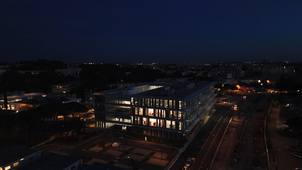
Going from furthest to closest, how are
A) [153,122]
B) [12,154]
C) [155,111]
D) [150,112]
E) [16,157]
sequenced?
[150,112]
[153,122]
[155,111]
[12,154]
[16,157]

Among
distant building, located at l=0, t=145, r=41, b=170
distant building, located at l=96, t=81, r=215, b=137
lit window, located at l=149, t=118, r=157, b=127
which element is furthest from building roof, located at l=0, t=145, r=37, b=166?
lit window, located at l=149, t=118, r=157, b=127

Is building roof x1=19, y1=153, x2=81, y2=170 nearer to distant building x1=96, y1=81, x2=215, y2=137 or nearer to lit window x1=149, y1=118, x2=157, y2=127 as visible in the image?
lit window x1=149, y1=118, x2=157, y2=127

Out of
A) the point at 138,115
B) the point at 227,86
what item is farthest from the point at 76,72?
the point at 138,115

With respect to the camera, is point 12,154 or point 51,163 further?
point 12,154

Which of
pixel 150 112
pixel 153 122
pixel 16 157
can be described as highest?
pixel 150 112

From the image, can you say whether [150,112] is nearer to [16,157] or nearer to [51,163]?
[51,163]

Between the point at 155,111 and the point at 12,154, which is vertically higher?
the point at 155,111

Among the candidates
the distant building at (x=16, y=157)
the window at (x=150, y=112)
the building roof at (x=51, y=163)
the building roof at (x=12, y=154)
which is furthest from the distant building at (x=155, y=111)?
the building roof at (x=12, y=154)

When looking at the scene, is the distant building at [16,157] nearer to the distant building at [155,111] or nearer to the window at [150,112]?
the distant building at [155,111]

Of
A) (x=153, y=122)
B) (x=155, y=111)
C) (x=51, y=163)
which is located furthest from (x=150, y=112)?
(x=51, y=163)
